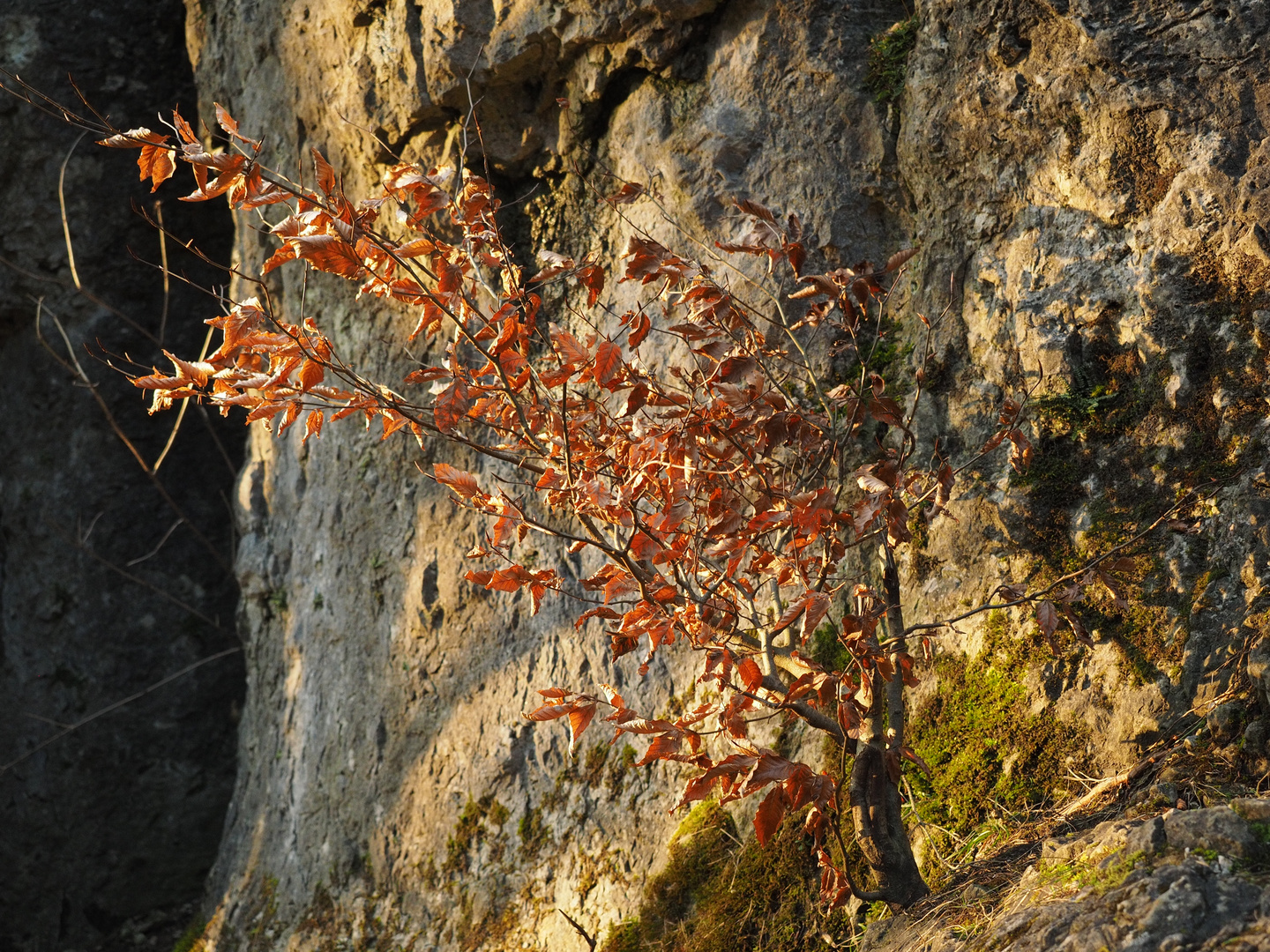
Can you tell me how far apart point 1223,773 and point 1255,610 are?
0.44 m

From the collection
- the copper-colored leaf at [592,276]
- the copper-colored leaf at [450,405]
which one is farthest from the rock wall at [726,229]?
the copper-colored leaf at [450,405]

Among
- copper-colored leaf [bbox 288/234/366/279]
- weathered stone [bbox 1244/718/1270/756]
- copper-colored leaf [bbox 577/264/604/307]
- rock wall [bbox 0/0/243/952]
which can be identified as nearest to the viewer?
copper-colored leaf [bbox 288/234/366/279]

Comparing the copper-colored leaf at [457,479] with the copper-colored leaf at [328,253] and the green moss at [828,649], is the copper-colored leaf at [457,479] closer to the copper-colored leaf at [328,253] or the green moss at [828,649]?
the copper-colored leaf at [328,253]

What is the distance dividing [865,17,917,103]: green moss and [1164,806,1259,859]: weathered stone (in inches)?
101

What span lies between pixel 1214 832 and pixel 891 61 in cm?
272

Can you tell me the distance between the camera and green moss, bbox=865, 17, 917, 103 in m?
3.63

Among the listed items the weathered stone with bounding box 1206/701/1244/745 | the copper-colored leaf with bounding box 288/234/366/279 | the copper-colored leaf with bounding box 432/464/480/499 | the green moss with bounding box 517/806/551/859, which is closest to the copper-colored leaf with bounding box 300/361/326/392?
the copper-colored leaf with bounding box 288/234/366/279

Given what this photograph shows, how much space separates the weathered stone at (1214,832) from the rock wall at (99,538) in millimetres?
5731

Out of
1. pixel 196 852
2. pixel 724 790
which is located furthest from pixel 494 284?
pixel 196 852

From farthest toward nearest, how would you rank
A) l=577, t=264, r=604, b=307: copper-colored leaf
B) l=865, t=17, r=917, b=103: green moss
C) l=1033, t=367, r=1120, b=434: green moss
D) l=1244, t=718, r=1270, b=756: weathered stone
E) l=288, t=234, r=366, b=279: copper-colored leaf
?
l=865, t=17, r=917, b=103: green moss → l=1033, t=367, r=1120, b=434: green moss → l=577, t=264, r=604, b=307: copper-colored leaf → l=1244, t=718, r=1270, b=756: weathered stone → l=288, t=234, r=366, b=279: copper-colored leaf

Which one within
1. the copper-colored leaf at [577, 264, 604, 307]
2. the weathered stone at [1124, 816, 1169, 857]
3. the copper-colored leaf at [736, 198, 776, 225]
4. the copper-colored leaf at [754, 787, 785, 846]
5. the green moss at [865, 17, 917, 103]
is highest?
the green moss at [865, 17, 917, 103]

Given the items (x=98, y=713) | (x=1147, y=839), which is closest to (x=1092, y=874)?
(x=1147, y=839)

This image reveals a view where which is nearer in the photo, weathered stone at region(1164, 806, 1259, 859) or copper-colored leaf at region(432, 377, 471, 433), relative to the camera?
weathered stone at region(1164, 806, 1259, 859)

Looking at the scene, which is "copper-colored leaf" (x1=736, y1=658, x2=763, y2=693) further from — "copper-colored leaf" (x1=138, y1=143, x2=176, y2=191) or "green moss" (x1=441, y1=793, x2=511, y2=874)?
"copper-colored leaf" (x1=138, y1=143, x2=176, y2=191)
